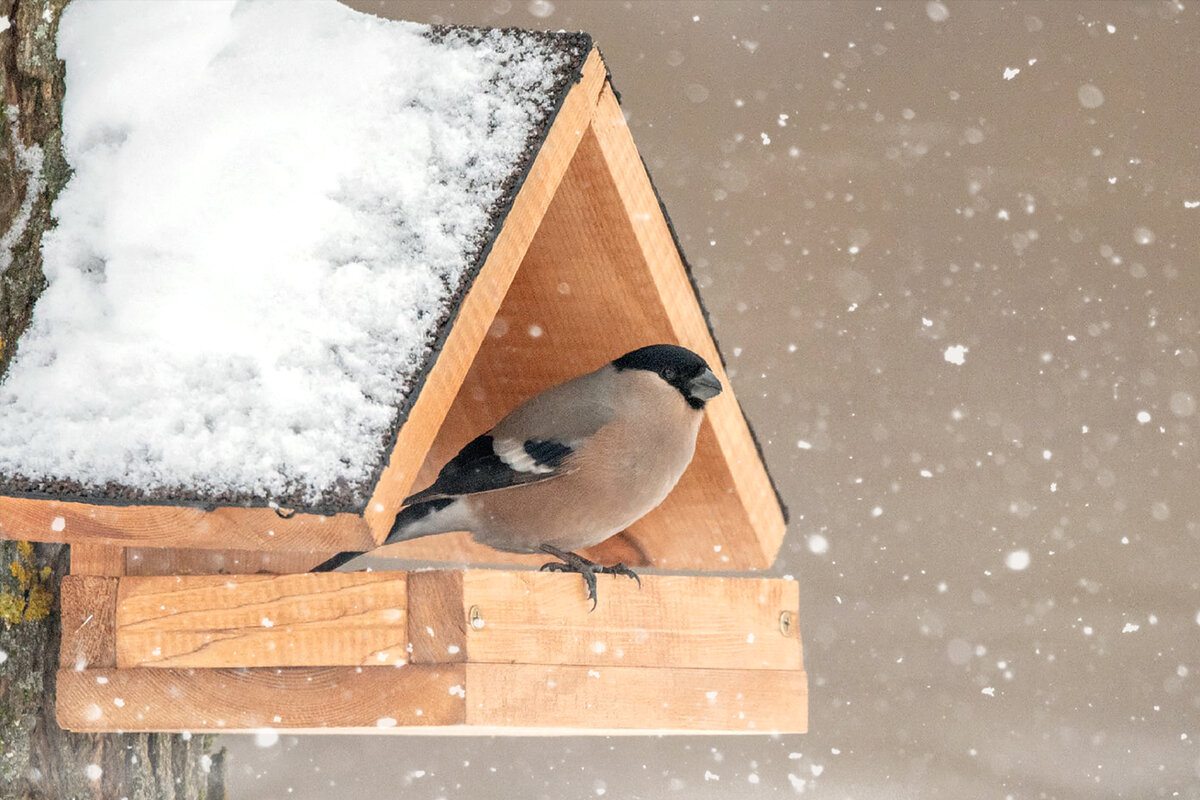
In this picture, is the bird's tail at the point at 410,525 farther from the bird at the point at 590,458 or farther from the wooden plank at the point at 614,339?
the wooden plank at the point at 614,339

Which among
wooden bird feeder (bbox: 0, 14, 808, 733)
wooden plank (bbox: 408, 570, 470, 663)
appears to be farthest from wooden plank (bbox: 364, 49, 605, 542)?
wooden plank (bbox: 408, 570, 470, 663)

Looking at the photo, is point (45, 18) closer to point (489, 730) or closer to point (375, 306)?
point (375, 306)

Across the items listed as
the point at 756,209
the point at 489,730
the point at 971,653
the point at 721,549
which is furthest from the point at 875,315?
the point at 489,730

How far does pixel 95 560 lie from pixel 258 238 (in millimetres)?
441

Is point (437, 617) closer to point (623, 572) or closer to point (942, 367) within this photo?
point (623, 572)

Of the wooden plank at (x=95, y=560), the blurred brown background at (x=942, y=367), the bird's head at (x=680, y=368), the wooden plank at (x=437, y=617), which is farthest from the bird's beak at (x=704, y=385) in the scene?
the blurred brown background at (x=942, y=367)

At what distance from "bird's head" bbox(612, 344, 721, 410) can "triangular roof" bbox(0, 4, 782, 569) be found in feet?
0.24

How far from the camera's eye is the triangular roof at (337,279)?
3.80ft

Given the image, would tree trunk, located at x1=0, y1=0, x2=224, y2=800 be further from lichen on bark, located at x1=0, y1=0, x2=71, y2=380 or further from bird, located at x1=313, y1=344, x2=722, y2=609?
bird, located at x1=313, y1=344, x2=722, y2=609

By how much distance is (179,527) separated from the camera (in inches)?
48.0

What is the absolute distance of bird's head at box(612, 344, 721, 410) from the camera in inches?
61.9

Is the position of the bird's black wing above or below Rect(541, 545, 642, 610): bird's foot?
above

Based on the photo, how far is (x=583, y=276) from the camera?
1.61 metres

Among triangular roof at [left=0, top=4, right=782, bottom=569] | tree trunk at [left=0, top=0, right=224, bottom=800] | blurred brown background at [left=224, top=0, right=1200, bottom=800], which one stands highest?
triangular roof at [left=0, top=4, right=782, bottom=569]
